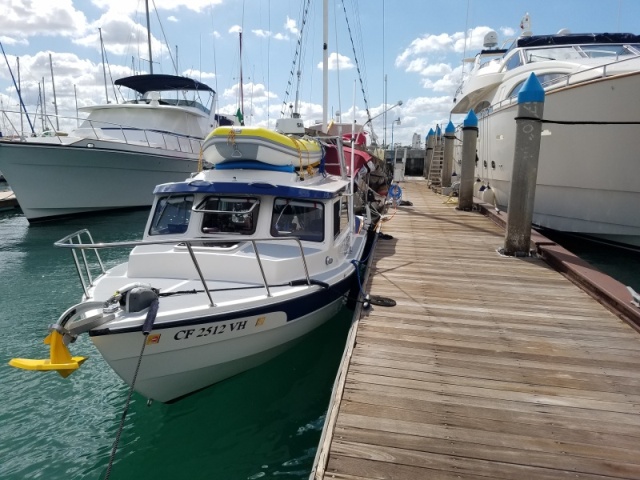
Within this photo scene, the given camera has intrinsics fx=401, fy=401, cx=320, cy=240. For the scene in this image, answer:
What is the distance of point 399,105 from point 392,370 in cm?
637

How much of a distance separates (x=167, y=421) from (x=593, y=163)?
9.35m

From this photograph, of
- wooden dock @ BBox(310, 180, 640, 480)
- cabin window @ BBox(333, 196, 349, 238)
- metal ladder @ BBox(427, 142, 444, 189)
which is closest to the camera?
wooden dock @ BBox(310, 180, 640, 480)

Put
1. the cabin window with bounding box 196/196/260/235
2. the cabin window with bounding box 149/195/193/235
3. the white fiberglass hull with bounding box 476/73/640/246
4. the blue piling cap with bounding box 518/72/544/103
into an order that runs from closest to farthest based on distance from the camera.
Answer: the cabin window with bounding box 196/196/260/235 < the cabin window with bounding box 149/195/193/235 < the blue piling cap with bounding box 518/72/544/103 < the white fiberglass hull with bounding box 476/73/640/246

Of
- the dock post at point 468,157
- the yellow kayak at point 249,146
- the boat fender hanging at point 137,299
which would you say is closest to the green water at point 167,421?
the boat fender hanging at point 137,299

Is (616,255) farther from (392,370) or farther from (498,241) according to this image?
(392,370)

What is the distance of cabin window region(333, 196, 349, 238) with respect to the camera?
612 cm

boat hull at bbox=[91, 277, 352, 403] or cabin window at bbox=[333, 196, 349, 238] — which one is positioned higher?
cabin window at bbox=[333, 196, 349, 238]

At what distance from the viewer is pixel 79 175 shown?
1608 cm

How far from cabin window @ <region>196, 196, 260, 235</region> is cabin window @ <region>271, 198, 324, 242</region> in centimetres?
30

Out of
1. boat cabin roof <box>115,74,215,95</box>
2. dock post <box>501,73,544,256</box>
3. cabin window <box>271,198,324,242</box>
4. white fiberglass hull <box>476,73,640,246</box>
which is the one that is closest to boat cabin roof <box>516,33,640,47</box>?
white fiberglass hull <box>476,73,640,246</box>

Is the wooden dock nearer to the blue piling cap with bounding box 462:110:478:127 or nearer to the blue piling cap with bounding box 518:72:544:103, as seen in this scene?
the blue piling cap with bounding box 518:72:544:103

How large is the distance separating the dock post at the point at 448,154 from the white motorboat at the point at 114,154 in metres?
12.3

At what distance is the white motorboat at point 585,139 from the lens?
26.2 feet

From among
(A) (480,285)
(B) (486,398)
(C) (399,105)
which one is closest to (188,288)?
(B) (486,398)
